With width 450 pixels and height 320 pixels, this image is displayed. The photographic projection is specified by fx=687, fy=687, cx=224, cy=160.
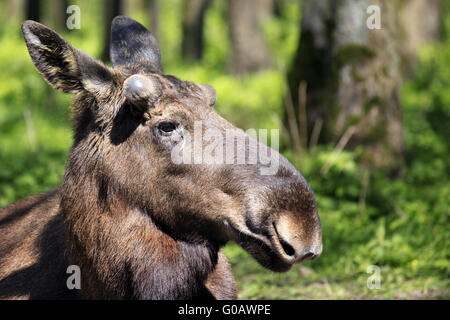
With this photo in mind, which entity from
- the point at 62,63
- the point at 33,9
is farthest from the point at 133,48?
the point at 33,9

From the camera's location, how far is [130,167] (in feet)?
14.1

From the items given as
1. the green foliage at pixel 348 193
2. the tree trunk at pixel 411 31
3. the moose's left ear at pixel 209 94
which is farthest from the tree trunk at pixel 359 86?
the tree trunk at pixel 411 31

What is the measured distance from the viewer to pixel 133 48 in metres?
5.09

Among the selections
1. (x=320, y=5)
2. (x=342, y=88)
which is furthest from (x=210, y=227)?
(x=320, y=5)

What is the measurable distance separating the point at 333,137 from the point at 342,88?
66 cm

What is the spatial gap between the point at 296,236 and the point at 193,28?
1880 centimetres

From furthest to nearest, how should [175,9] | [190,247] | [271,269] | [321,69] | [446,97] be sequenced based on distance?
[175,9], [446,97], [321,69], [190,247], [271,269]

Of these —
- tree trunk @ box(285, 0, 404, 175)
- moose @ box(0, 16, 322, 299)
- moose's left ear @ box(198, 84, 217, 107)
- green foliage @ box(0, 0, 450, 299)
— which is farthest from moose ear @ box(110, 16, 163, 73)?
tree trunk @ box(285, 0, 404, 175)

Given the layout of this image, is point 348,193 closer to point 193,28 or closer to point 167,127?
point 167,127

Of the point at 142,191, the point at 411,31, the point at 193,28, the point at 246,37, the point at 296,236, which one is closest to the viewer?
the point at 296,236

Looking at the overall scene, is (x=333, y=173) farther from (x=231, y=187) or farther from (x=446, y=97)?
(x=446, y=97)

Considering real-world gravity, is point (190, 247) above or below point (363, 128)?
below

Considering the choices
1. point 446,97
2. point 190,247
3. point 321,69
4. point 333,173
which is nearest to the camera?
point 190,247

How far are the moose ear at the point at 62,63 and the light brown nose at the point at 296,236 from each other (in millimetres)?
1542
